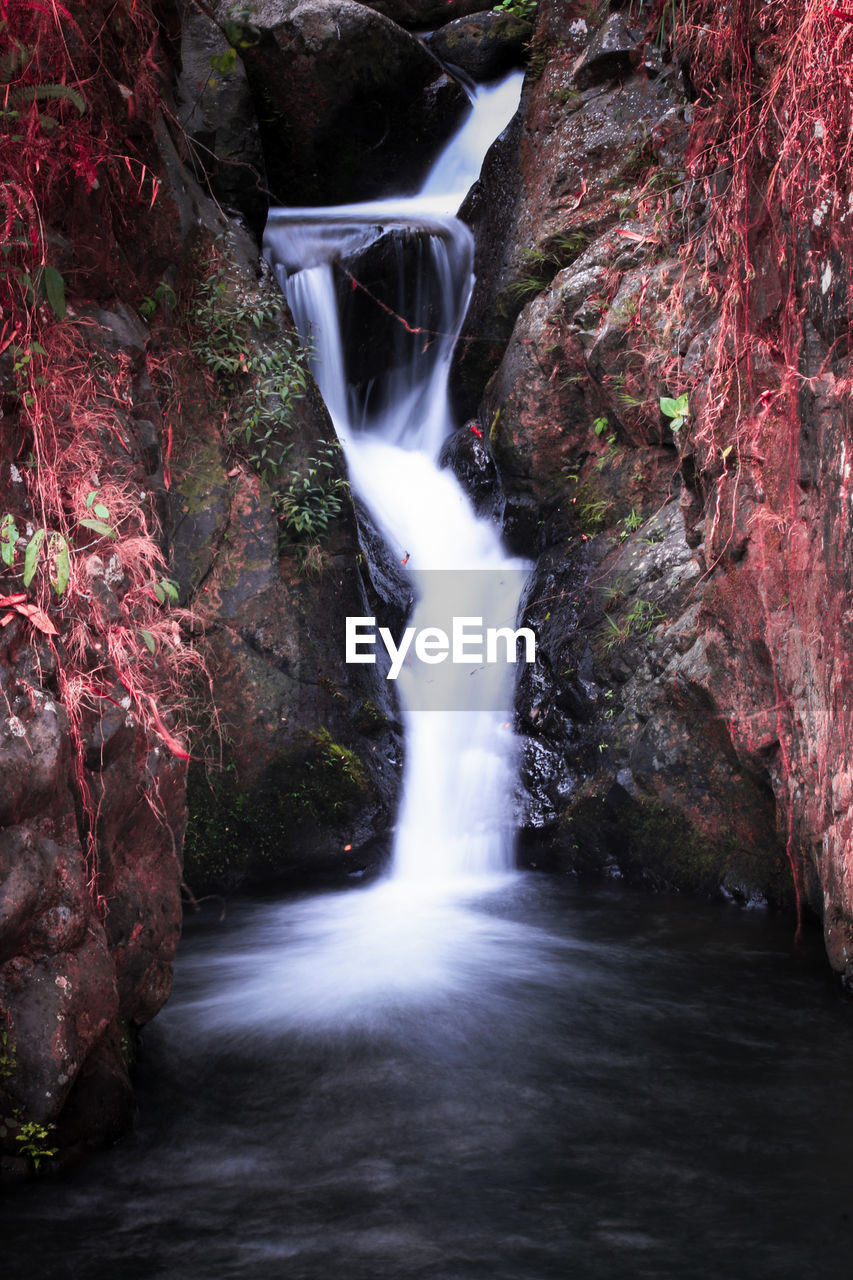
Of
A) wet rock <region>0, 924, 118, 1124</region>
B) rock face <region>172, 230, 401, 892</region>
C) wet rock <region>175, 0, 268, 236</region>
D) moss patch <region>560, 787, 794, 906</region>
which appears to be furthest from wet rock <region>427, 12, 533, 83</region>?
wet rock <region>0, 924, 118, 1124</region>

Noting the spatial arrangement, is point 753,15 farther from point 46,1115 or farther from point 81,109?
point 46,1115

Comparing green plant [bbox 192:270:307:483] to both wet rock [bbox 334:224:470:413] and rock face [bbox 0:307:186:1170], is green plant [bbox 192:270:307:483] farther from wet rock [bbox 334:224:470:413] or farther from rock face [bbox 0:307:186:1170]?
rock face [bbox 0:307:186:1170]

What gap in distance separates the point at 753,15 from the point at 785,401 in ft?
5.51

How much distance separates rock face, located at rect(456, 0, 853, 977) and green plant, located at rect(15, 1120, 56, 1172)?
3.18 metres

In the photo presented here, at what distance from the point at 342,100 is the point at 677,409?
6.53m

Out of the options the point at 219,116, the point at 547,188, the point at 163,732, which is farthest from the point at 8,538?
the point at 547,188

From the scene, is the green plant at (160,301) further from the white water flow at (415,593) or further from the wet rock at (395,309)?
the wet rock at (395,309)

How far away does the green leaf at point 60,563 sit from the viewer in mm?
3170

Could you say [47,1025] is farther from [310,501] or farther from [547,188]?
[547,188]

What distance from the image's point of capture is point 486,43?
1021 centimetres

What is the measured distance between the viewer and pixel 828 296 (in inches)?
155

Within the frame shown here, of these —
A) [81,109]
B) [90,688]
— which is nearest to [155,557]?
[90,688]

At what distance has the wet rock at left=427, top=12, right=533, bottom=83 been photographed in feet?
33.1

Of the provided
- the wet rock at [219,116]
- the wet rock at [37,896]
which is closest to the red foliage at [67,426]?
the wet rock at [37,896]
